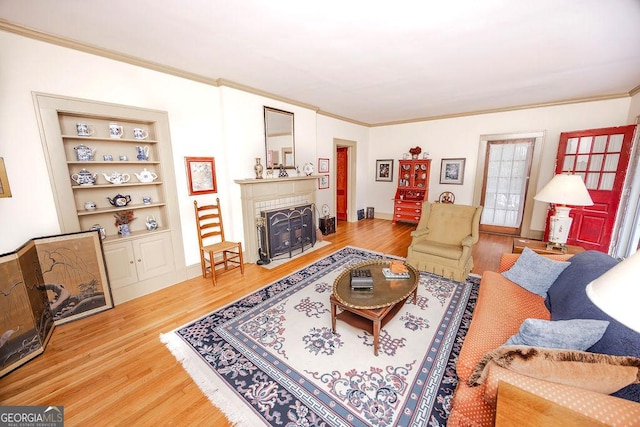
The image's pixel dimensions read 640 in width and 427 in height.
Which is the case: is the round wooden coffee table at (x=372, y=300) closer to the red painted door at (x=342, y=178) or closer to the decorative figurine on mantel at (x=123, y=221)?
the decorative figurine on mantel at (x=123, y=221)

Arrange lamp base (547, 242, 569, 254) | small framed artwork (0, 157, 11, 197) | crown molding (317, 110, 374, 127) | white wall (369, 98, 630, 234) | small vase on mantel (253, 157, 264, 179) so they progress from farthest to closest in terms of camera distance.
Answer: crown molding (317, 110, 374, 127)
white wall (369, 98, 630, 234)
small vase on mantel (253, 157, 264, 179)
lamp base (547, 242, 569, 254)
small framed artwork (0, 157, 11, 197)

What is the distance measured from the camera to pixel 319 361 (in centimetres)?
200

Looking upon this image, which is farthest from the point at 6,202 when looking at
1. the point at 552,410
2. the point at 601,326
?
the point at 601,326

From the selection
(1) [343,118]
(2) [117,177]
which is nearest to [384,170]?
(1) [343,118]

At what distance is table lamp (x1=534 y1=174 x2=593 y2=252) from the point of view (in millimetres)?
2508

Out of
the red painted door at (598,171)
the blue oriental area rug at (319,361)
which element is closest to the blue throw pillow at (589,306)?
the blue oriental area rug at (319,361)

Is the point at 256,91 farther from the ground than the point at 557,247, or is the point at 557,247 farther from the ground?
the point at 256,91

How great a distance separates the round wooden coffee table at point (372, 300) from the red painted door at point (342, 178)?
436 centimetres

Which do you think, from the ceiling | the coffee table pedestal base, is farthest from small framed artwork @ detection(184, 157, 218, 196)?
the coffee table pedestal base

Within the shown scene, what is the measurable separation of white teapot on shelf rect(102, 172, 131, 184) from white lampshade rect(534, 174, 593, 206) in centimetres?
478

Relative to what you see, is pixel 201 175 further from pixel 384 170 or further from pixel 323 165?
pixel 384 170

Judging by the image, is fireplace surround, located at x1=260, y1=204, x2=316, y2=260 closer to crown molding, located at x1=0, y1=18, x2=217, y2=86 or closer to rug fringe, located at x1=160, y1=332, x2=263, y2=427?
rug fringe, located at x1=160, y1=332, x2=263, y2=427

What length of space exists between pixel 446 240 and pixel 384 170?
3.64 meters

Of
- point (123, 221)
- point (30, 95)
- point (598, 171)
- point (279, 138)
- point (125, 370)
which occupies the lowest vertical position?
point (125, 370)
